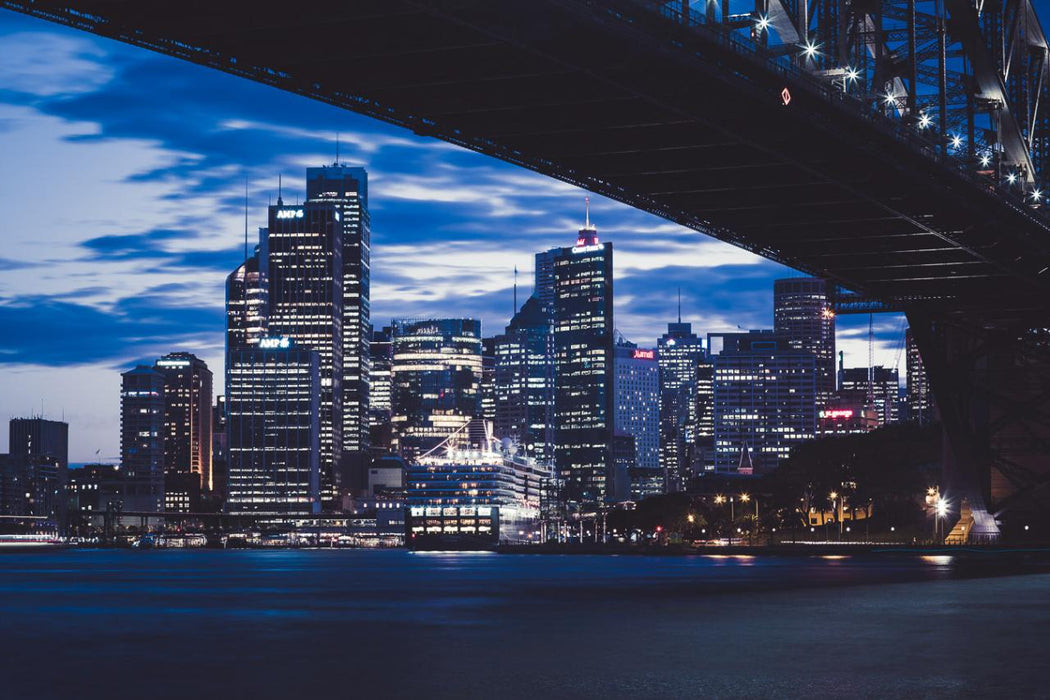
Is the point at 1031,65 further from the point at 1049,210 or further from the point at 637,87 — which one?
the point at 637,87

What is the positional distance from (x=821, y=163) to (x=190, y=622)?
23517 millimetres

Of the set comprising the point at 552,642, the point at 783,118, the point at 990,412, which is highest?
the point at 783,118

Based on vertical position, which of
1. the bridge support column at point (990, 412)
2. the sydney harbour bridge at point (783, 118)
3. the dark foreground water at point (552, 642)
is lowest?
the dark foreground water at point (552, 642)

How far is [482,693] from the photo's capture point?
88.1 feet

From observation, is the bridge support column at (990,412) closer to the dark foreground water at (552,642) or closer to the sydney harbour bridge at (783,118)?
the sydney harbour bridge at (783,118)

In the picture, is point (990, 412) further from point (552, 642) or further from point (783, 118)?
point (552, 642)

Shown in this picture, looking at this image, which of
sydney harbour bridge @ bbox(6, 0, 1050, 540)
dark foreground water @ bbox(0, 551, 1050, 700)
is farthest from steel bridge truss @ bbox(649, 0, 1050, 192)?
dark foreground water @ bbox(0, 551, 1050, 700)

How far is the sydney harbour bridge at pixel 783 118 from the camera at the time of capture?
3600 centimetres

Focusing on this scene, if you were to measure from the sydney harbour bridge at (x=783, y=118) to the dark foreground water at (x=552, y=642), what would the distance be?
1288 centimetres

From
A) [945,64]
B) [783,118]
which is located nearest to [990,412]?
[945,64]

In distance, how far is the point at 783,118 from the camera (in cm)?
4606

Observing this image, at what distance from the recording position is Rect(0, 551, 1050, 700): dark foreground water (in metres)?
28.0

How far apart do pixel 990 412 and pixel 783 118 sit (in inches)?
1849

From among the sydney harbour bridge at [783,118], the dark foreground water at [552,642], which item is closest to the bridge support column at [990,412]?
the sydney harbour bridge at [783,118]
